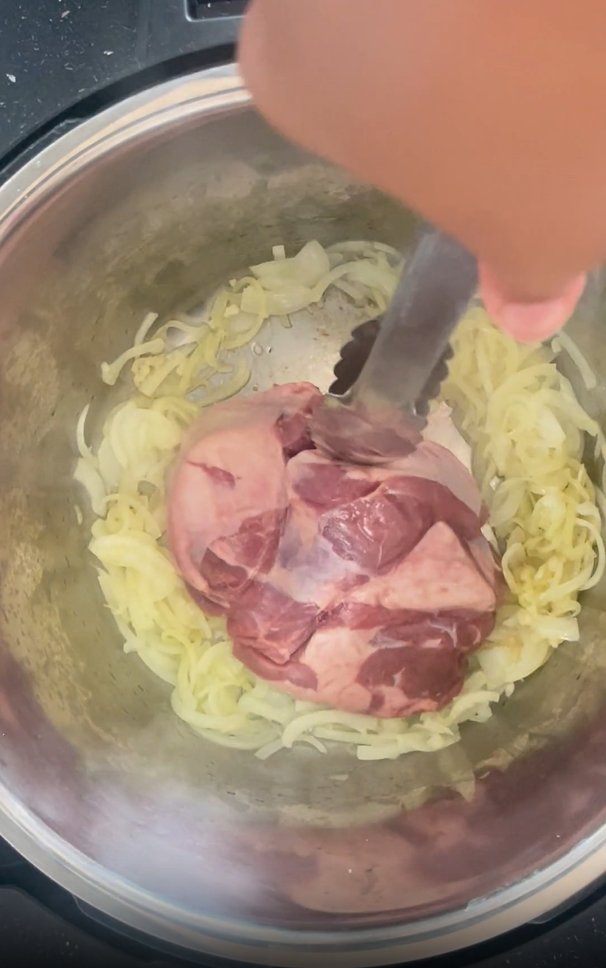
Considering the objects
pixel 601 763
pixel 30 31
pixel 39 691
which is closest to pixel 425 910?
pixel 601 763

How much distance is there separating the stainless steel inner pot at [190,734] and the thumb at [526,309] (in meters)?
0.40

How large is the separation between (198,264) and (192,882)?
77 centimetres

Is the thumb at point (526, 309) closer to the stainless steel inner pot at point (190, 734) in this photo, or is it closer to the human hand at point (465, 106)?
the human hand at point (465, 106)

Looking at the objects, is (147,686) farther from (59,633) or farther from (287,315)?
(287,315)

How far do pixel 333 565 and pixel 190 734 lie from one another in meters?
0.30

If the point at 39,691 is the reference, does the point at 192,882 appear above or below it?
below

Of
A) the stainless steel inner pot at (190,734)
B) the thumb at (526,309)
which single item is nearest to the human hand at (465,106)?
the thumb at (526,309)

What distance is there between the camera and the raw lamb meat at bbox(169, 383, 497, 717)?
3.14ft

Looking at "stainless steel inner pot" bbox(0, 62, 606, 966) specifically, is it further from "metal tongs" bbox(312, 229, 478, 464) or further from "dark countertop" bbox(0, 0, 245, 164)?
"metal tongs" bbox(312, 229, 478, 464)

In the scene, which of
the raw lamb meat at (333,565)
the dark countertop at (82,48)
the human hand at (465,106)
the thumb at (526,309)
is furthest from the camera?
the raw lamb meat at (333,565)

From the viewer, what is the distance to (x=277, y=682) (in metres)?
1.01

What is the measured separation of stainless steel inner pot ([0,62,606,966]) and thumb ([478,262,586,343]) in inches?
15.7

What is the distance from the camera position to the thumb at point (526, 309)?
41cm

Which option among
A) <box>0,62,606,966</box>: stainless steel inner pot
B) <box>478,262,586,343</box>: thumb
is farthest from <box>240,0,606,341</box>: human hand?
<box>0,62,606,966</box>: stainless steel inner pot
